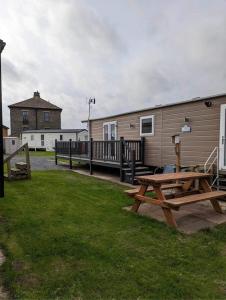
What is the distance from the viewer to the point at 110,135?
11562 mm

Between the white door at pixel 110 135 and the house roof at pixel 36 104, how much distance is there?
1123 inches

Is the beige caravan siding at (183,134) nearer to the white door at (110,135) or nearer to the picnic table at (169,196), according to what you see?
the white door at (110,135)

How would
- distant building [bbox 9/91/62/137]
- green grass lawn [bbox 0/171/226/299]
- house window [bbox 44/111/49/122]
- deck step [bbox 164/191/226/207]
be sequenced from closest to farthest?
green grass lawn [bbox 0/171/226/299]
deck step [bbox 164/191/226/207]
distant building [bbox 9/91/62/137]
house window [bbox 44/111/49/122]

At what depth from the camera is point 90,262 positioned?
2.87 meters

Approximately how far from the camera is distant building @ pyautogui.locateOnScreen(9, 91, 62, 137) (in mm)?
36938

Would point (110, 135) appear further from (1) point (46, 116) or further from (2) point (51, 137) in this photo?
(1) point (46, 116)

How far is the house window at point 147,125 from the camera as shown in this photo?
9.02 meters

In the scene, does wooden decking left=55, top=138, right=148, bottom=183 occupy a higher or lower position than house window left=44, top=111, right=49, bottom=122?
lower

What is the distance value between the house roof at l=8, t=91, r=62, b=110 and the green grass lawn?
114 ft

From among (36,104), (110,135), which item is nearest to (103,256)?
(110,135)

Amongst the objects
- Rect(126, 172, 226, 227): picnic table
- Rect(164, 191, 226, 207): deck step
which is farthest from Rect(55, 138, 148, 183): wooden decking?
Rect(164, 191, 226, 207): deck step

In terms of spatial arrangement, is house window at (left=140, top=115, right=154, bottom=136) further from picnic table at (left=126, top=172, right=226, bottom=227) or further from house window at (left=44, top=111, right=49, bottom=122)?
house window at (left=44, top=111, right=49, bottom=122)

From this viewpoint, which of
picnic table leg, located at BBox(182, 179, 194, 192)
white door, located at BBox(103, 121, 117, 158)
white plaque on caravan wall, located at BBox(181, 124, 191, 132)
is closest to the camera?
picnic table leg, located at BBox(182, 179, 194, 192)

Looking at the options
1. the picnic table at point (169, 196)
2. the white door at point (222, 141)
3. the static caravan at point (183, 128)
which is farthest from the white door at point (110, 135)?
the picnic table at point (169, 196)
